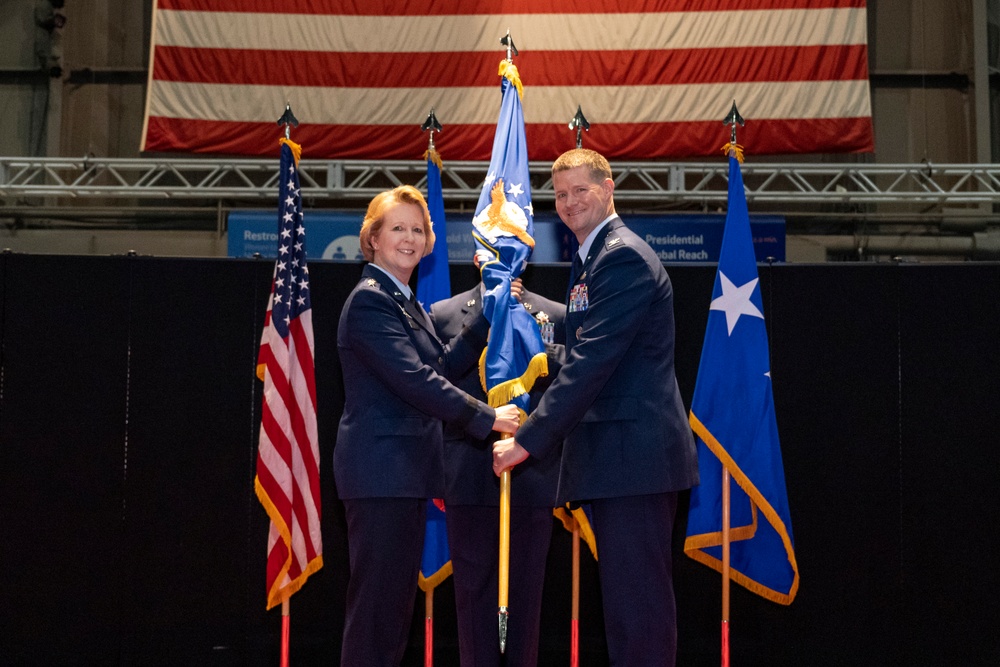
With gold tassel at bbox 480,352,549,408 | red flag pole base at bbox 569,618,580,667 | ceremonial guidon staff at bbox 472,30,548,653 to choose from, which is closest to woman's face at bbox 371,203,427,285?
ceremonial guidon staff at bbox 472,30,548,653

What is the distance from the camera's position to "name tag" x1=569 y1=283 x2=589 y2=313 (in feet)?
9.30

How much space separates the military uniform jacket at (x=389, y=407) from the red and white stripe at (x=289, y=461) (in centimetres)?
95

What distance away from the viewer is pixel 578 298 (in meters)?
2.87

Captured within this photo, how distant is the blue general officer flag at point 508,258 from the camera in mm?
3244

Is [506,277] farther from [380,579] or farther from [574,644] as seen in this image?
[574,644]

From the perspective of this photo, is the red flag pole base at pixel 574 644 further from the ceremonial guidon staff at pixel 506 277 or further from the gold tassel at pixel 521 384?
the gold tassel at pixel 521 384

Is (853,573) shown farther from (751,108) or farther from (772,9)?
(772,9)

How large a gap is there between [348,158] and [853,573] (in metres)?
4.93

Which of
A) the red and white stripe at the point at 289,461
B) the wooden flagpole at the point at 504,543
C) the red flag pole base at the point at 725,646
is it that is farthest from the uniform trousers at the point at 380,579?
the red flag pole base at the point at 725,646

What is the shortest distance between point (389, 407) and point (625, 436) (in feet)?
2.59

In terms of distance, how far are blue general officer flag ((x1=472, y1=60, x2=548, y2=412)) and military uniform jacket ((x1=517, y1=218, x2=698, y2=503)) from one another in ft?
1.50

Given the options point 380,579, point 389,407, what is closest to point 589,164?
point 389,407

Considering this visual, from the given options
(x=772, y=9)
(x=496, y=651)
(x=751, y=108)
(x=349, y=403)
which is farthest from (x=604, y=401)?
(x=772, y=9)

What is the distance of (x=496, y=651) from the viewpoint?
3289 mm
